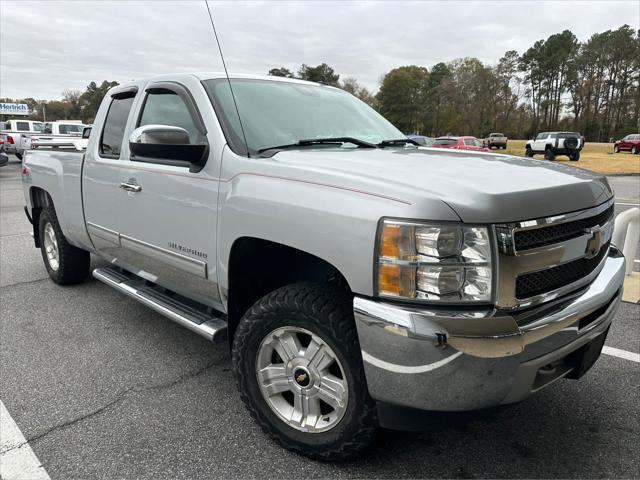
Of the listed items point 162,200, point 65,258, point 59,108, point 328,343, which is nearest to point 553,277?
point 328,343

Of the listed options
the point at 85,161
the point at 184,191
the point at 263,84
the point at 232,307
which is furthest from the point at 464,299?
the point at 85,161

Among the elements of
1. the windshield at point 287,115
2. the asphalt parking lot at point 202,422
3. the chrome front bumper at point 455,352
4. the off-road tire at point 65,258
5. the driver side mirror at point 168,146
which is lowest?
the asphalt parking lot at point 202,422

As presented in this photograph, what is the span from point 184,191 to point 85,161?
155 centimetres

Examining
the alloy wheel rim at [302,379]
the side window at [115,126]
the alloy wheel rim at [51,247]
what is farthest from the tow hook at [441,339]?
the alloy wheel rim at [51,247]

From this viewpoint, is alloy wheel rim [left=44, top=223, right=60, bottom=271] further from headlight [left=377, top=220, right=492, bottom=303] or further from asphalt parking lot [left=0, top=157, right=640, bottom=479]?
headlight [left=377, top=220, right=492, bottom=303]

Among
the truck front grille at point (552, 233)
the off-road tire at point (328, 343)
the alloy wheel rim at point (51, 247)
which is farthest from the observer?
the alloy wheel rim at point (51, 247)

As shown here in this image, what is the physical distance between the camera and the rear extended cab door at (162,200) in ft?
8.68

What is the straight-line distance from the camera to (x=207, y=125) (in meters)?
2.71

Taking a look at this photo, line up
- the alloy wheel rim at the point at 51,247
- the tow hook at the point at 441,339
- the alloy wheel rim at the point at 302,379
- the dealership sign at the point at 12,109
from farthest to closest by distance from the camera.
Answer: the dealership sign at the point at 12,109
the alloy wheel rim at the point at 51,247
the alloy wheel rim at the point at 302,379
the tow hook at the point at 441,339

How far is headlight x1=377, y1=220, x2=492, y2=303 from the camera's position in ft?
5.79

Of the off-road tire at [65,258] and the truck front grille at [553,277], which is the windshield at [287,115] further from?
the off-road tire at [65,258]

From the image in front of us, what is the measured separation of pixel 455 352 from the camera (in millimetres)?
1736

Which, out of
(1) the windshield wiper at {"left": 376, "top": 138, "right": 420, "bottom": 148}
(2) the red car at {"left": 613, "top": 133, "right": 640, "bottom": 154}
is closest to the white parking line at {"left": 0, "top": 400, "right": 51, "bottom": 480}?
(1) the windshield wiper at {"left": 376, "top": 138, "right": 420, "bottom": 148}

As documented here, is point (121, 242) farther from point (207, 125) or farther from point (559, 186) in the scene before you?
point (559, 186)
